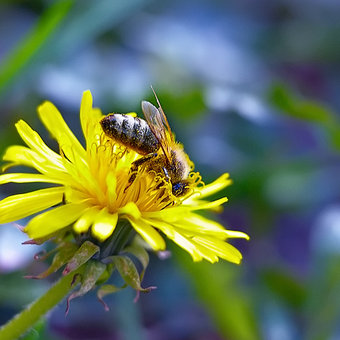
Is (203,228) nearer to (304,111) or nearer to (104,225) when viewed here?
(104,225)

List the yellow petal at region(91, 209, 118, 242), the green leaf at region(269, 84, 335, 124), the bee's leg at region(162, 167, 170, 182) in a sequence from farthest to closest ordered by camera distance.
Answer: the green leaf at region(269, 84, 335, 124) → the bee's leg at region(162, 167, 170, 182) → the yellow petal at region(91, 209, 118, 242)

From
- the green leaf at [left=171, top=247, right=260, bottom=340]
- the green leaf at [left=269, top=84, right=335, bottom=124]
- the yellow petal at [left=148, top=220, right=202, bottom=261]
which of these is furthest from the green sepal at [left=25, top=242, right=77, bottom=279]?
the green leaf at [left=269, top=84, right=335, bottom=124]

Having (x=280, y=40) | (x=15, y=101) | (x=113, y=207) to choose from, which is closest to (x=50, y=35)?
(x=15, y=101)

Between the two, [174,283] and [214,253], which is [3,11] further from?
[214,253]

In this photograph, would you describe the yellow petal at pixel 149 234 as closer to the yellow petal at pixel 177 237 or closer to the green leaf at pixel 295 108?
the yellow petal at pixel 177 237

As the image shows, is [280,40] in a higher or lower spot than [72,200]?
lower

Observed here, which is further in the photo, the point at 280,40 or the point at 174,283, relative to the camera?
the point at 280,40

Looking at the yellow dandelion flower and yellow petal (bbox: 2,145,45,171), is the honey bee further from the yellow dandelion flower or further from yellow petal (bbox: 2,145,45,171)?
yellow petal (bbox: 2,145,45,171)
